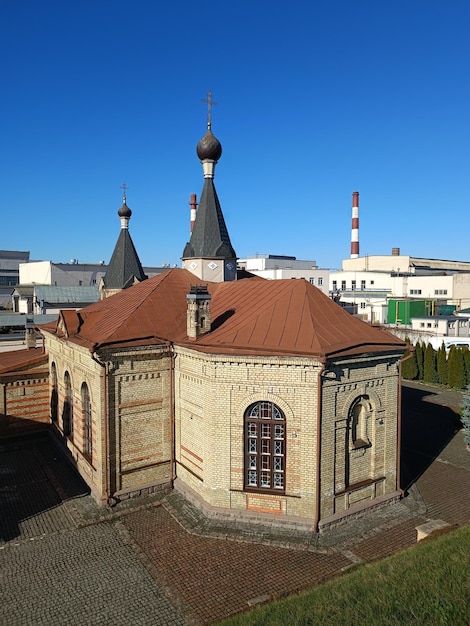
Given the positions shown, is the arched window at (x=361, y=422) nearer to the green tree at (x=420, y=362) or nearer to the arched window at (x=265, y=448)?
the arched window at (x=265, y=448)

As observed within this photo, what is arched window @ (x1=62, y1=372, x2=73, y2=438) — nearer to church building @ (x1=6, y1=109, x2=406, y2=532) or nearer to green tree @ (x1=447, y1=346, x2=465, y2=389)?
church building @ (x1=6, y1=109, x2=406, y2=532)

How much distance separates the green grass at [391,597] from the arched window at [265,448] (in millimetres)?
3101

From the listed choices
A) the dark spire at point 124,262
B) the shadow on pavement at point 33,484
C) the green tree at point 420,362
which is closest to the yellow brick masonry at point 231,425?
the shadow on pavement at point 33,484

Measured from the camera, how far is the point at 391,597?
26.5ft

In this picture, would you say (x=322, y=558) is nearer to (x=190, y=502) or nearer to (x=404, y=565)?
(x=404, y=565)

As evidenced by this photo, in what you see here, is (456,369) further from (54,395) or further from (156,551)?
(156,551)

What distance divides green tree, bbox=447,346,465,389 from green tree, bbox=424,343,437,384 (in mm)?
1226

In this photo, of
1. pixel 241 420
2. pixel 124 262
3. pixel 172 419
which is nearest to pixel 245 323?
pixel 241 420

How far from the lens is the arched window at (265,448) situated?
484 inches

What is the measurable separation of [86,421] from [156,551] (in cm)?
535

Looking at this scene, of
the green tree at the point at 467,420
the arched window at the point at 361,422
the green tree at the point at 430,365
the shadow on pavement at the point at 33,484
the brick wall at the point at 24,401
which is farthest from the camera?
the green tree at the point at 430,365

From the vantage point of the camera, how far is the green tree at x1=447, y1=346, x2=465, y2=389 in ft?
93.9

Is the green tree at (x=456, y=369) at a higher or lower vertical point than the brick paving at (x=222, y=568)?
higher

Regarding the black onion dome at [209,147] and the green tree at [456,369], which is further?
the green tree at [456,369]
